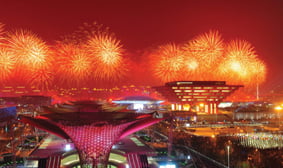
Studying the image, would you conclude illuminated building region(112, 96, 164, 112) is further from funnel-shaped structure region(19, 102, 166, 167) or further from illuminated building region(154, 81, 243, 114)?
funnel-shaped structure region(19, 102, 166, 167)

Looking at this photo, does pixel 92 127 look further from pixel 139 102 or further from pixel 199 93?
pixel 139 102

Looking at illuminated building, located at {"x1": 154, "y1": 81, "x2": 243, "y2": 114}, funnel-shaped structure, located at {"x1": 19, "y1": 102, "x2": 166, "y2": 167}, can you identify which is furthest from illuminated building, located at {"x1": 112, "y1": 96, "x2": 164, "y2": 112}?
funnel-shaped structure, located at {"x1": 19, "y1": 102, "x2": 166, "y2": 167}

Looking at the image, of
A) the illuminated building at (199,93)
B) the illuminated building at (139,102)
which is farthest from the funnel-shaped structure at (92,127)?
the illuminated building at (139,102)

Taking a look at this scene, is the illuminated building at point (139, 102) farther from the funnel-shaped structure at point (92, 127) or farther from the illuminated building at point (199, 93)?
the funnel-shaped structure at point (92, 127)

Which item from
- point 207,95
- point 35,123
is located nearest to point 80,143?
point 35,123

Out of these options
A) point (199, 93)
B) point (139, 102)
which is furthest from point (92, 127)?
point (139, 102)

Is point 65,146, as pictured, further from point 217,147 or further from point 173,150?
point 217,147

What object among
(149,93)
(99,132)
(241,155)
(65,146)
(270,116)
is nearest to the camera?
(99,132)
